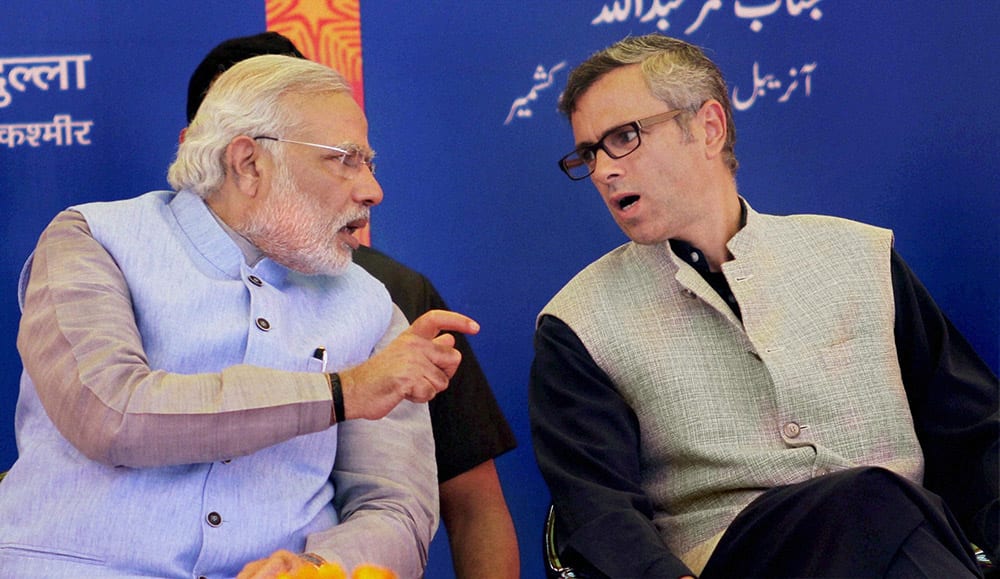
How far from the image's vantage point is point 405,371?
2.42 metres

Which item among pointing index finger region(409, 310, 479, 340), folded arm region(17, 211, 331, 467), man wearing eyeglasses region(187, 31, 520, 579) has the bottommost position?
man wearing eyeglasses region(187, 31, 520, 579)

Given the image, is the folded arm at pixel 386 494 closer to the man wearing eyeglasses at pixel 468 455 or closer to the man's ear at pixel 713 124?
the man wearing eyeglasses at pixel 468 455

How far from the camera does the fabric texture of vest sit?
2.88m

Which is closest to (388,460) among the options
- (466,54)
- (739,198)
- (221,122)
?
(221,122)

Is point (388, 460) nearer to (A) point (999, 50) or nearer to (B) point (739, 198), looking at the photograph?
(B) point (739, 198)

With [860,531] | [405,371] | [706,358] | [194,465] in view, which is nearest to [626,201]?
[706,358]

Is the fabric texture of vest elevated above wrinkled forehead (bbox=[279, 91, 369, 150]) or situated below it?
below

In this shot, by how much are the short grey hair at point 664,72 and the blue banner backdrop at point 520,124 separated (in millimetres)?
674

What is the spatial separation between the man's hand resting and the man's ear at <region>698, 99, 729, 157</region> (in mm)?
1074

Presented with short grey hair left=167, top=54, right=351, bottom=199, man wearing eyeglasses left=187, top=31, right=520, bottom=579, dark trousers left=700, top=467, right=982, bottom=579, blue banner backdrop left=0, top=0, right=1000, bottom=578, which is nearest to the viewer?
dark trousers left=700, top=467, right=982, bottom=579

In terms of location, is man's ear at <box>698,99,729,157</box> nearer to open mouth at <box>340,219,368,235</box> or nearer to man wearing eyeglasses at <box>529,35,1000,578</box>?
man wearing eyeglasses at <box>529,35,1000,578</box>

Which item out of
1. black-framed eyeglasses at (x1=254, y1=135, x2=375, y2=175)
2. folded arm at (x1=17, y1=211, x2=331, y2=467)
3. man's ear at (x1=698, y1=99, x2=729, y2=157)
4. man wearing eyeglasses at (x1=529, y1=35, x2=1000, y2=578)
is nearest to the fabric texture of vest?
man wearing eyeglasses at (x1=529, y1=35, x2=1000, y2=578)

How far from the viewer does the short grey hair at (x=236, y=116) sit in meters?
2.82

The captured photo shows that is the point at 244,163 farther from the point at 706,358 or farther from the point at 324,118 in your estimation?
the point at 706,358
